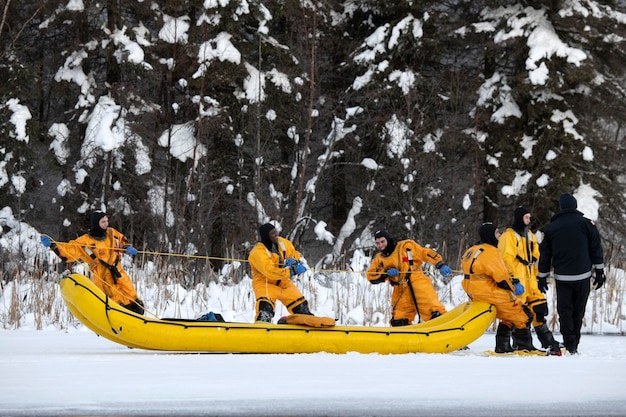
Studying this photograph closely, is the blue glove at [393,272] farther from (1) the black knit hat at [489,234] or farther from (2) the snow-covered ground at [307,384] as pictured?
(2) the snow-covered ground at [307,384]

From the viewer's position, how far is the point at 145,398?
5625 millimetres

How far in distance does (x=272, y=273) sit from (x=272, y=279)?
8cm

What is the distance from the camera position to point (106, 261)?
9.84 meters

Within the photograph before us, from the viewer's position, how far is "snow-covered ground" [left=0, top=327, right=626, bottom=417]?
5.40 meters

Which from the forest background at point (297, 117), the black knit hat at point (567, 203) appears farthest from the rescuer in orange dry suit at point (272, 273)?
the forest background at point (297, 117)

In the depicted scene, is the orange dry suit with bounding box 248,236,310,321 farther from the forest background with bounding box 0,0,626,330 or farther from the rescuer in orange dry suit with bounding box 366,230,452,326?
the forest background with bounding box 0,0,626,330

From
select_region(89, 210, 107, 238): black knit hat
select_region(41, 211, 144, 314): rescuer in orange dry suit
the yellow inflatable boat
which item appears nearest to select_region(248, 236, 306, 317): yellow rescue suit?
the yellow inflatable boat

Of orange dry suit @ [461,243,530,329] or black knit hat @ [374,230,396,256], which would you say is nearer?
orange dry suit @ [461,243,530,329]

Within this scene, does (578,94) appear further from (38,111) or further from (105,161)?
(38,111)

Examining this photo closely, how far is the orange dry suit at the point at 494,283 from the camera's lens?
8.73 meters

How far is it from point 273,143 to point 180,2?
3.82 m

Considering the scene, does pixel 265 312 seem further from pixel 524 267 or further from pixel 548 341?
pixel 548 341

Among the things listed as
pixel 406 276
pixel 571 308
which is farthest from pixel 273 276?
pixel 571 308

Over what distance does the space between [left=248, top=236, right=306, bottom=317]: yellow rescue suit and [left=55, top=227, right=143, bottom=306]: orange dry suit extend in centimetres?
154
